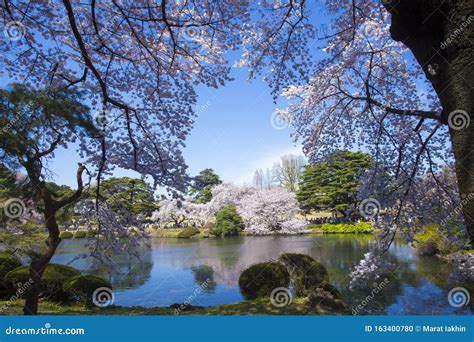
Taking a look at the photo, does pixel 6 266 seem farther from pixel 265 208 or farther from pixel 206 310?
pixel 265 208

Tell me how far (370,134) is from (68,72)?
4897 mm

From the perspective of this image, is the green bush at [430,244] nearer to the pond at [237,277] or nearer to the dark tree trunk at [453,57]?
the pond at [237,277]

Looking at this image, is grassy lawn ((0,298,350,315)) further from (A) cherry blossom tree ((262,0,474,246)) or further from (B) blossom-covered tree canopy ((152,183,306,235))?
(B) blossom-covered tree canopy ((152,183,306,235))

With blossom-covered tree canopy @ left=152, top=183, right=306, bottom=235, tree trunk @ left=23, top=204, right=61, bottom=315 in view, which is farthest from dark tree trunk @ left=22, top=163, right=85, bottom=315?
blossom-covered tree canopy @ left=152, top=183, right=306, bottom=235

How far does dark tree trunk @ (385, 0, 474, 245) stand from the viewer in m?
1.96

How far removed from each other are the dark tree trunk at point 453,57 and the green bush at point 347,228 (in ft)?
45.2

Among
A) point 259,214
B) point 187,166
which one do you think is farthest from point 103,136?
point 259,214

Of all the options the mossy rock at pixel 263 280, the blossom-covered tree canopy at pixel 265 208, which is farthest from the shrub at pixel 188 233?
the mossy rock at pixel 263 280

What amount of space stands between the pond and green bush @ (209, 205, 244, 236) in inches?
212

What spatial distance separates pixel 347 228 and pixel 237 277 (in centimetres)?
993

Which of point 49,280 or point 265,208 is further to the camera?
point 265,208

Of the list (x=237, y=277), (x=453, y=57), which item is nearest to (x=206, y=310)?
(x=237, y=277)

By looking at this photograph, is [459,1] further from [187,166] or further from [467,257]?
[467,257]

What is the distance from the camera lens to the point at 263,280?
585 centimetres
